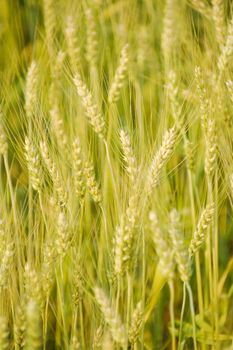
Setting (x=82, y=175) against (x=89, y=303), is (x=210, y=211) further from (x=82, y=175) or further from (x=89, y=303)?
(x=89, y=303)

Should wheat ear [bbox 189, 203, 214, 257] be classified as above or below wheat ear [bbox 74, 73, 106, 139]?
below

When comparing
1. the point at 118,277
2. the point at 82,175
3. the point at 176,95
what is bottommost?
the point at 118,277

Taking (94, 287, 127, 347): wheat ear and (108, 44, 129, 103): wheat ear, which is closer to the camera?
(94, 287, 127, 347): wheat ear

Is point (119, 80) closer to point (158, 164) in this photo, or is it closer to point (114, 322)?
point (158, 164)

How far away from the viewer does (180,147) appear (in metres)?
2.18

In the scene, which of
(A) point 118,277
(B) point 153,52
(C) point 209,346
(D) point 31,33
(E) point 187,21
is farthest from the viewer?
(D) point 31,33

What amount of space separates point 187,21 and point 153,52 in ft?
0.72

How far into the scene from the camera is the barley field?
1354 mm

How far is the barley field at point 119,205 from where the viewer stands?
135 cm

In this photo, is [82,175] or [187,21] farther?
[187,21]

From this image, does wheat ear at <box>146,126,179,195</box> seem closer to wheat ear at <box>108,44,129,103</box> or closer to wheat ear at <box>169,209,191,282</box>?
wheat ear at <box>169,209,191,282</box>

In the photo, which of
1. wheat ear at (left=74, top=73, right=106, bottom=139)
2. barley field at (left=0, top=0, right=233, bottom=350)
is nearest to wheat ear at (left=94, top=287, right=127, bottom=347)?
barley field at (left=0, top=0, right=233, bottom=350)

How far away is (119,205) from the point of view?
1439 mm

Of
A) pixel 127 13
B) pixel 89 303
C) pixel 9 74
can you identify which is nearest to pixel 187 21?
pixel 127 13
